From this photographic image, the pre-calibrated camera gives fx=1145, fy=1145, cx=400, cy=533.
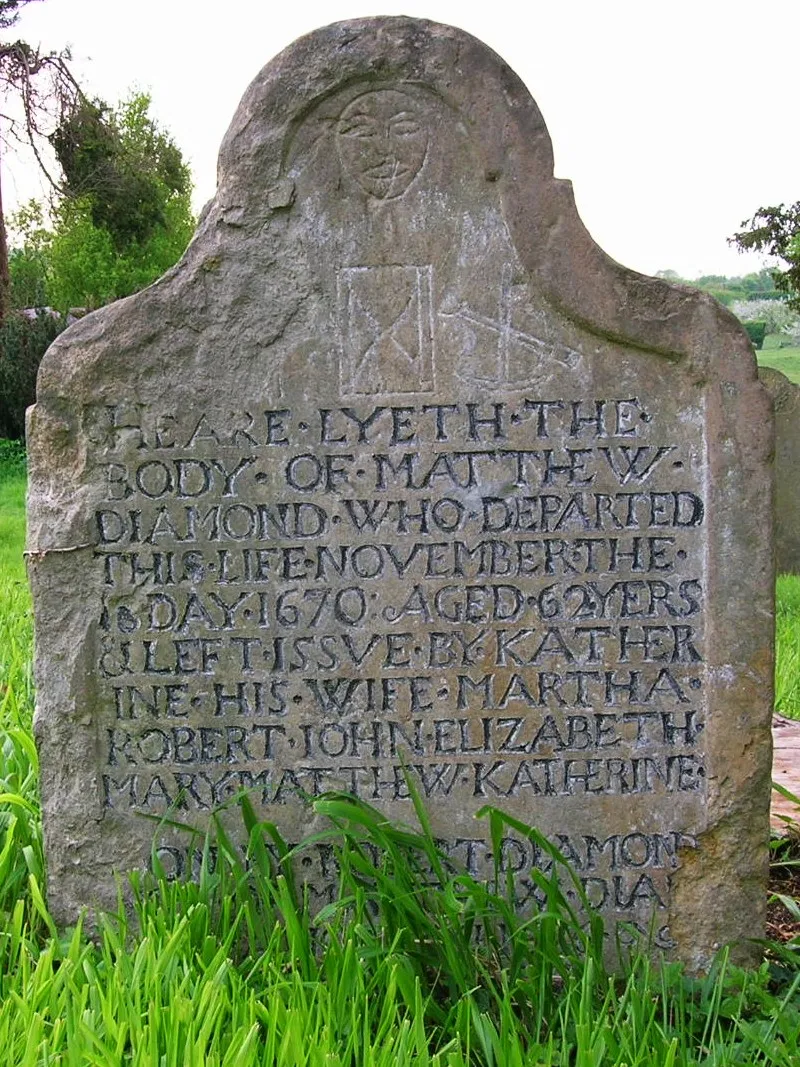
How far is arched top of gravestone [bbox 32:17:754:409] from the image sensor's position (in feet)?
8.42

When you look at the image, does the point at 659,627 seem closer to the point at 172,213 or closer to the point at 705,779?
the point at 705,779

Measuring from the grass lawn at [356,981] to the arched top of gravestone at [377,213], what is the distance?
1.11 meters

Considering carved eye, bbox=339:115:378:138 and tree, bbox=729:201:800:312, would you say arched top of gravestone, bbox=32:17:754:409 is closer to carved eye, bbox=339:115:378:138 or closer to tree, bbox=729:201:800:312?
carved eye, bbox=339:115:378:138

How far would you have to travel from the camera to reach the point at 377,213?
2600 millimetres

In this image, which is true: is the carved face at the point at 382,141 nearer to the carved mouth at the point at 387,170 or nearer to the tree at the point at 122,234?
the carved mouth at the point at 387,170

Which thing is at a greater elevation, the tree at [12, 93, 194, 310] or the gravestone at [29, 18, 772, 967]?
the tree at [12, 93, 194, 310]

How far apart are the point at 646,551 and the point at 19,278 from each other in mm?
24566

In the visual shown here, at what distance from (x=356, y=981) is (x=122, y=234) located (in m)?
28.5

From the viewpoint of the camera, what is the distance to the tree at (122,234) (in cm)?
2506

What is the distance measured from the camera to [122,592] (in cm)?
267

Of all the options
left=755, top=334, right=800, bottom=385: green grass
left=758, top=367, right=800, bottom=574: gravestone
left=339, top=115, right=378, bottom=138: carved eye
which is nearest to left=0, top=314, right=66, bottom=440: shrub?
left=758, top=367, right=800, bottom=574: gravestone

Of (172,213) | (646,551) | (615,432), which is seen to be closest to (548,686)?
(646,551)

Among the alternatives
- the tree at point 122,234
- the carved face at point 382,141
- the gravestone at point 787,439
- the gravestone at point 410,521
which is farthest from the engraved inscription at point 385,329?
the tree at point 122,234

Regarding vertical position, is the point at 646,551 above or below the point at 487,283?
below
